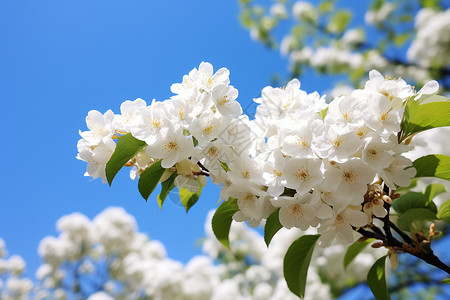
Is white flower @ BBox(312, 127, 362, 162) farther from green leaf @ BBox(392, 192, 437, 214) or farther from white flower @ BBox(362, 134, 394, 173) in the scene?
green leaf @ BBox(392, 192, 437, 214)

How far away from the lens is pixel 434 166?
→ 83 centimetres

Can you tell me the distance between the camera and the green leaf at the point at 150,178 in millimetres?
793

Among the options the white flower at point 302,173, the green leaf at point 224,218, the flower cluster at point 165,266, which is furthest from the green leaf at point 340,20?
the white flower at point 302,173

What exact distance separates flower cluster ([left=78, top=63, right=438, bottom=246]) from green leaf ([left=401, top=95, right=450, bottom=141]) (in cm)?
2

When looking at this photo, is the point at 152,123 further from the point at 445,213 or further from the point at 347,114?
the point at 445,213

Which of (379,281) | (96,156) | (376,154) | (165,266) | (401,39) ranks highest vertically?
(401,39)

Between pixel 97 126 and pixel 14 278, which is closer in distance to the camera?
pixel 97 126

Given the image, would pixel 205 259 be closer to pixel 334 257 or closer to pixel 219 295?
pixel 219 295

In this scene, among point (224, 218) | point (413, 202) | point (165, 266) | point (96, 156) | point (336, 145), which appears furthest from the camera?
point (165, 266)

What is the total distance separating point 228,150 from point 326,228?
0.27 metres

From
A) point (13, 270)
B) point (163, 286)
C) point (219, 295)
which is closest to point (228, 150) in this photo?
point (219, 295)

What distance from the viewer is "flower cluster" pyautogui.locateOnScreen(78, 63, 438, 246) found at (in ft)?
2.31

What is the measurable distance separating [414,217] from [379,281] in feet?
0.65

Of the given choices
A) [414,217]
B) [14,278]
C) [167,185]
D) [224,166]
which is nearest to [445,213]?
[414,217]
